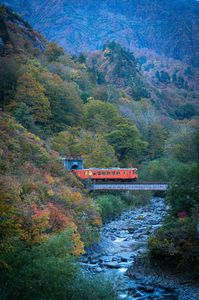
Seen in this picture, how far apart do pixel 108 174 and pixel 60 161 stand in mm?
8104

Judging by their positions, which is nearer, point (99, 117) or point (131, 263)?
point (131, 263)

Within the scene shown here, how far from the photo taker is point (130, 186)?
35.5 m

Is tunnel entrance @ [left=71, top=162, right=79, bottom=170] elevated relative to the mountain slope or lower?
lower

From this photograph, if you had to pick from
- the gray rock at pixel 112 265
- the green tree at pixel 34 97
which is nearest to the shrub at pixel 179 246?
the gray rock at pixel 112 265

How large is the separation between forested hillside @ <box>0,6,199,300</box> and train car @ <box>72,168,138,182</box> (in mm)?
1975

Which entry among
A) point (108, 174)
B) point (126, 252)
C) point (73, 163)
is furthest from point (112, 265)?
point (73, 163)

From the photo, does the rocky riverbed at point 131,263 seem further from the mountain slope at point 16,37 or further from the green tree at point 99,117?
the mountain slope at point 16,37

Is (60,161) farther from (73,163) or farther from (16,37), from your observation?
(16,37)

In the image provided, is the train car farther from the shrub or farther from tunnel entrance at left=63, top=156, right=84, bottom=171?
the shrub

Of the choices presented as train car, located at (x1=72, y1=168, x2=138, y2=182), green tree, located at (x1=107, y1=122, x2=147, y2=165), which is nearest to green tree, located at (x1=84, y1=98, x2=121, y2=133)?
green tree, located at (x1=107, y1=122, x2=147, y2=165)

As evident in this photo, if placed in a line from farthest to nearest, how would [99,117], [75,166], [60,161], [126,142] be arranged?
[99,117] → [126,142] → [75,166] → [60,161]

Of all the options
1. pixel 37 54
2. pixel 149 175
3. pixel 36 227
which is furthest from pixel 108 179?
pixel 37 54

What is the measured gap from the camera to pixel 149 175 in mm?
48406

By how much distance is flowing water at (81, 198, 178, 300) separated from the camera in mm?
16391
